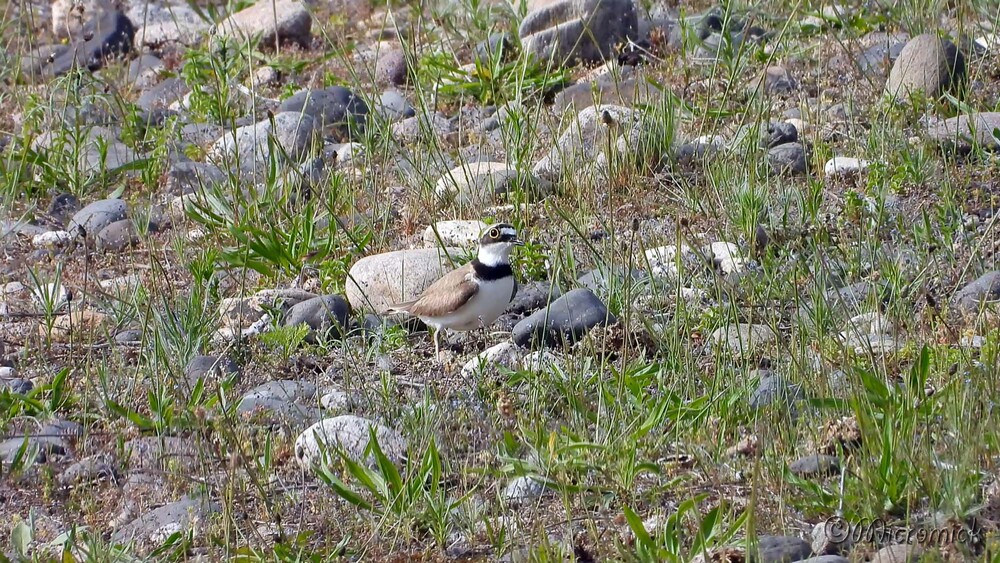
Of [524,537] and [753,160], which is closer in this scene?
[524,537]

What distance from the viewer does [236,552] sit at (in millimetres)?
3539

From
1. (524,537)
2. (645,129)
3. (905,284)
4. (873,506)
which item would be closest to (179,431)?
(524,537)

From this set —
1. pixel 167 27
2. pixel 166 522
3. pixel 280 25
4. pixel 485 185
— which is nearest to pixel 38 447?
pixel 166 522

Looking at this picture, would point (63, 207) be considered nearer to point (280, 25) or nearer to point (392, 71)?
point (392, 71)

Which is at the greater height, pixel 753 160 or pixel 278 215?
pixel 753 160

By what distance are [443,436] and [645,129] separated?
2709 mm

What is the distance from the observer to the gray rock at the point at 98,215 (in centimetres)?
662

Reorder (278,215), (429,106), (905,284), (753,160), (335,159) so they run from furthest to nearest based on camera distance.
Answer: (429,106) → (335,159) → (278,215) → (753,160) → (905,284)

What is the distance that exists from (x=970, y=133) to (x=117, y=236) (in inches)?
174

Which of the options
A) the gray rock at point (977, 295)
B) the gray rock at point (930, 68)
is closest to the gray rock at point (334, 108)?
the gray rock at point (930, 68)

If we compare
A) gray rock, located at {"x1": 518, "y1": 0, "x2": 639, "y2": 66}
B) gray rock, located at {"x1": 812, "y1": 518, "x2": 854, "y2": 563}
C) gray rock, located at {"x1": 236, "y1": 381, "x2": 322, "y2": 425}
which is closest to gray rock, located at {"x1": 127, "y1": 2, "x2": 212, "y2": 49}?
gray rock, located at {"x1": 518, "y1": 0, "x2": 639, "y2": 66}

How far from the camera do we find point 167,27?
385 inches

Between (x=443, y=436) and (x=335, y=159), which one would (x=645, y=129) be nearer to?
(x=335, y=159)

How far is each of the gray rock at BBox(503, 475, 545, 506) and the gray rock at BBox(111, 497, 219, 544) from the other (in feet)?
3.00
